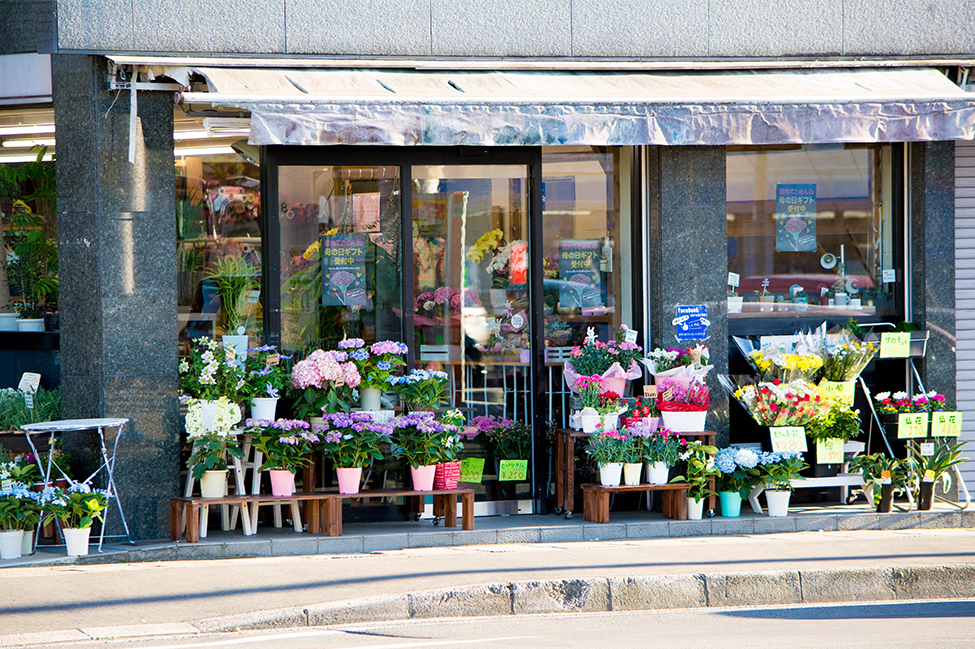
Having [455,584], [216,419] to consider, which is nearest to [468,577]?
[455,584]

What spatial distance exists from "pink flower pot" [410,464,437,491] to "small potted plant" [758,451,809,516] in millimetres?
2614

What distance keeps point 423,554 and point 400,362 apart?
59.6 inches

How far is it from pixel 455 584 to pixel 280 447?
A: 204 cm

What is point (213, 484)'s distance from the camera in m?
8.16

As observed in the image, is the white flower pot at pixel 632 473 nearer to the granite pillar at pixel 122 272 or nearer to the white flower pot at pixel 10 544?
the granite pillar at pixel 122 272

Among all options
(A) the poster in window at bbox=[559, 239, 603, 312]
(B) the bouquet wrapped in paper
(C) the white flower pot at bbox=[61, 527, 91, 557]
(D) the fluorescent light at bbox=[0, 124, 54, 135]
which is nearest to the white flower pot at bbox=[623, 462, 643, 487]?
(B) the bouquet wrapped in paper

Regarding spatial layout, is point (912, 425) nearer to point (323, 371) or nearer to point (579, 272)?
point (579, 272)

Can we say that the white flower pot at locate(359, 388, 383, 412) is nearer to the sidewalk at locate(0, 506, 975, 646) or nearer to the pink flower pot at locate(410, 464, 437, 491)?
the pink flower pot at locate(410, 464, 437, 491)

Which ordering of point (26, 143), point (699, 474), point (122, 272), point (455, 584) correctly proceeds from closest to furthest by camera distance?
point (455, 584), point (122, 272), point (699, 474), point (26, 143)

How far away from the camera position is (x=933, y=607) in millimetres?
6930

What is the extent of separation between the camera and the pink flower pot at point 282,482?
8.27 m

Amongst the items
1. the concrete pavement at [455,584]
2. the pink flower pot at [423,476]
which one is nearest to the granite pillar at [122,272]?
the concrete pavement at [455,584]

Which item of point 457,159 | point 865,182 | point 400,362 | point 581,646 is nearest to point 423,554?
point 400,362

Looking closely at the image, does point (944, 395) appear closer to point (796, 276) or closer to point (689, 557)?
point (796, 276)
